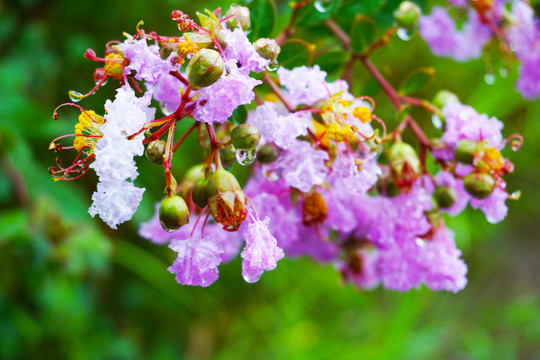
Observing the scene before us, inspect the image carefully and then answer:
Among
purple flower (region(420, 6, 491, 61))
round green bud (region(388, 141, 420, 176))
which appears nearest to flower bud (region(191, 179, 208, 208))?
round green bud (region(388, 141, 420, 176))

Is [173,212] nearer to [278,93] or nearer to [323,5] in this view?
[278,93]

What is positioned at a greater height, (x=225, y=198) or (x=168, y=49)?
(x=168, y=49)

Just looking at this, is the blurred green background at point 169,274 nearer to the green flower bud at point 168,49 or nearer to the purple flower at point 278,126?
the purple flower at point 278,126

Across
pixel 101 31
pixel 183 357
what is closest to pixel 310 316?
pixel 183 357

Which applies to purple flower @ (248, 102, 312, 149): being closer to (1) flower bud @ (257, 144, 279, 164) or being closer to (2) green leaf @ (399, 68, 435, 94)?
(1) flower bud @ (257, 144, 279, 164)

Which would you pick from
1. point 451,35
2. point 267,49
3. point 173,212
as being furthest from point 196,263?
point 451,35

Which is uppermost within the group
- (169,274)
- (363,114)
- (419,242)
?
(363,114)

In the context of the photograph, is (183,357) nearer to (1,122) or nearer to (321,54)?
(1,122)

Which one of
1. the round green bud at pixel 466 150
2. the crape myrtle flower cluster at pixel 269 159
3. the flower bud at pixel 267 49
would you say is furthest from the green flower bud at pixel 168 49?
the round green bud at pixel 466 150
